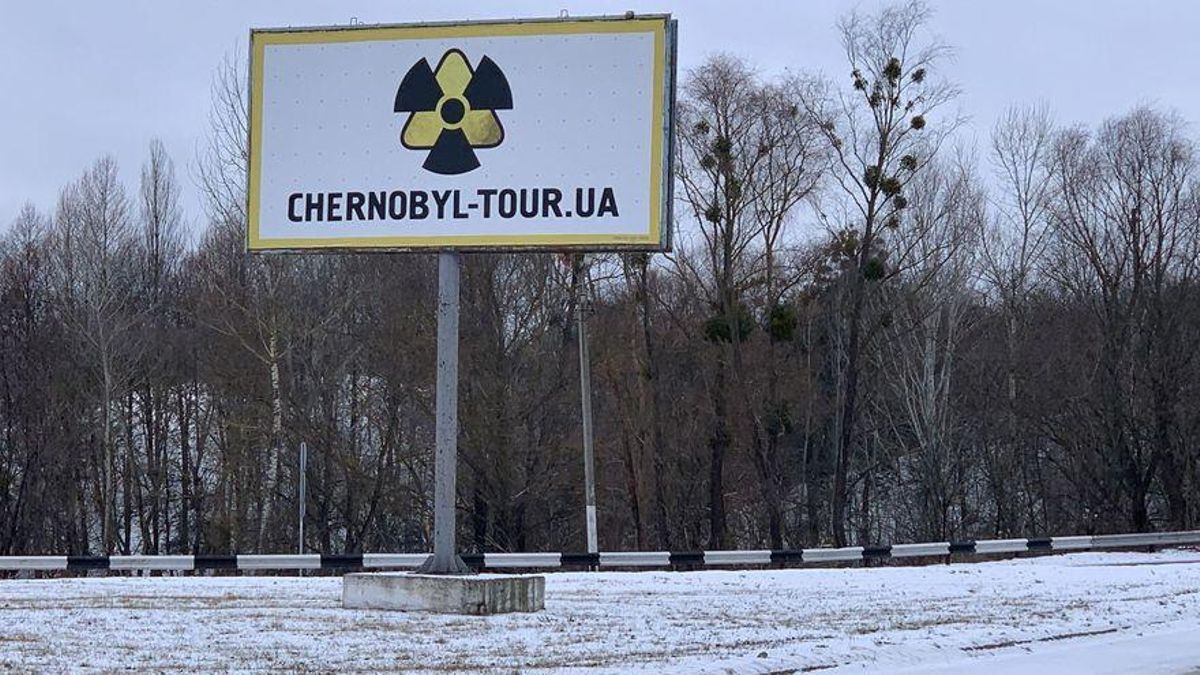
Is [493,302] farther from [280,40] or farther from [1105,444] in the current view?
[280,40]

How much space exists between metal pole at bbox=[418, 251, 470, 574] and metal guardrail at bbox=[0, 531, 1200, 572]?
10402 mm

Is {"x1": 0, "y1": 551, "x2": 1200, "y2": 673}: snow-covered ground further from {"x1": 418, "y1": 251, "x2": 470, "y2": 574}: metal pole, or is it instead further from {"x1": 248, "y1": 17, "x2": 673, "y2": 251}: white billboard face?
{"x1": 248, "y1": 17, "x2": 673, "y2": 251}: white billboard face

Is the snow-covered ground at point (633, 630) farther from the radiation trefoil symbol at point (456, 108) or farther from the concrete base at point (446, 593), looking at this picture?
the radiation trefoil symbol at point (456, 108)

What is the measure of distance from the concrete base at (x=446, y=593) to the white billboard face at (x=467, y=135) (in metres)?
3.69

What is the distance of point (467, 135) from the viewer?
1783 centimetres

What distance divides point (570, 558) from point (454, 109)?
15286 millimetres

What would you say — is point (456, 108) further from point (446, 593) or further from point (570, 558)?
point (570, 558)

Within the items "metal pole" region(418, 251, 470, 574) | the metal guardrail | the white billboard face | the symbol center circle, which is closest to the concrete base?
"metal pole" region(418, 251, 470, 574)

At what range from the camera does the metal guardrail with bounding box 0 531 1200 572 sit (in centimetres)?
2909

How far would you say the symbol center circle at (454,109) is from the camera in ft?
58.6

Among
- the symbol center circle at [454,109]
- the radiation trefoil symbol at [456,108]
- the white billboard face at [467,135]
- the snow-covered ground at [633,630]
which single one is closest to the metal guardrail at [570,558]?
the snow-covered ground at [633,630]

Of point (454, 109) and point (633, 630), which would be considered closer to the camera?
point (633, 630)

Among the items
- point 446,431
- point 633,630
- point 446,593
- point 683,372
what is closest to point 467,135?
point 446,431

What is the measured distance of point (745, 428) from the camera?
51.5 meters
